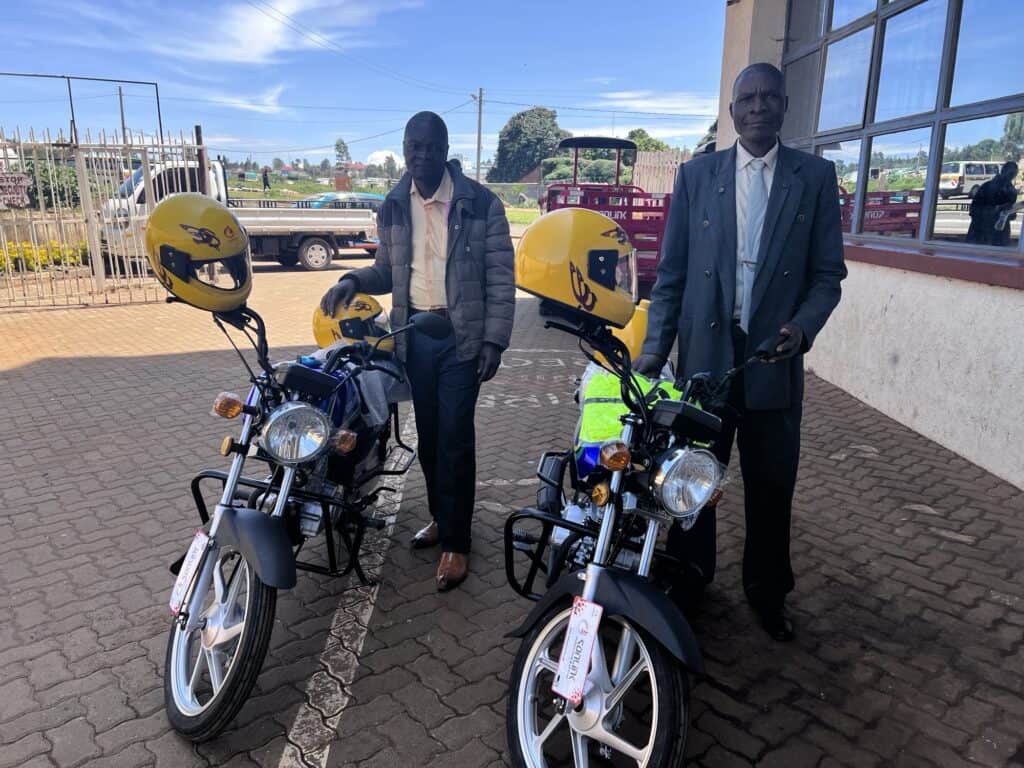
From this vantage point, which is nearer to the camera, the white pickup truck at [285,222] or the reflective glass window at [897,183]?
the reflective glass window at [897,183]

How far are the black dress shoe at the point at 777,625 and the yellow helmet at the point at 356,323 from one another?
82.4 inches

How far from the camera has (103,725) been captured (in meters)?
2.44

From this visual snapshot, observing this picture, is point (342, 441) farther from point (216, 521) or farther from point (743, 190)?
point (743, 190)

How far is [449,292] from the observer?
331 centimetres

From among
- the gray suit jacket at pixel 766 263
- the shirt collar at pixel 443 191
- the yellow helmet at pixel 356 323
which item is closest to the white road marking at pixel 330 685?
the yellow helmet at pixel 356 323

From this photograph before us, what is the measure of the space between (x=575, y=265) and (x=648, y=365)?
0.77 m

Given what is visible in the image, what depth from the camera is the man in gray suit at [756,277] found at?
2627 mm

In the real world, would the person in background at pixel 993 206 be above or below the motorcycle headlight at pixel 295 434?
above

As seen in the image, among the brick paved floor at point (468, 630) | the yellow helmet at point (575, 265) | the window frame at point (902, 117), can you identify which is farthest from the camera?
the window frame at point (902, 117)

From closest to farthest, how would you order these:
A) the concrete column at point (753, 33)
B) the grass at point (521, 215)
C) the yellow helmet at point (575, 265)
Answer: the yellow helmet at point (575, 265) < the concrete column at point (753, 33) < the grass at point (521, 215)

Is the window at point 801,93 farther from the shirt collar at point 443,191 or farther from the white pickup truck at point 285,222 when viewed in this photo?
the white pickup truck at point 285,222

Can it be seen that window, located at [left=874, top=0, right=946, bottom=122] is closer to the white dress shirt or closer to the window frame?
the window frame

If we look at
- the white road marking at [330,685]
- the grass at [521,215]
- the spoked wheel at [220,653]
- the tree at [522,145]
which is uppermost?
the tree at [522,145]

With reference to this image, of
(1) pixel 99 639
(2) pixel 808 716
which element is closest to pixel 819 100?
(2) pixel 808 716
